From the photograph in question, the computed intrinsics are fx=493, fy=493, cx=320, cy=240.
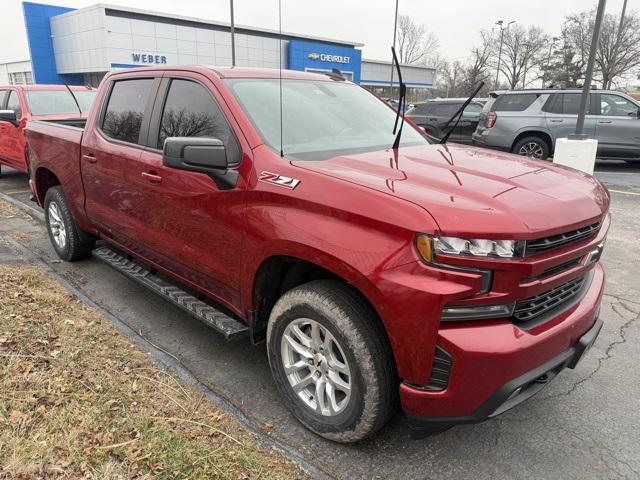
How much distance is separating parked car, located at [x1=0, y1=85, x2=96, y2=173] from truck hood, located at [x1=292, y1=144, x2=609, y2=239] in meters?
7.32

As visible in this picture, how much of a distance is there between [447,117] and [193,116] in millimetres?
12388

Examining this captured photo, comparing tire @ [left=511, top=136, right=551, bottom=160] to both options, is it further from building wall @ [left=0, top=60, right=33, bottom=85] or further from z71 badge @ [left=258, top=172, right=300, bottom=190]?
building wall @ [left=0, top=60, right=33, bottom=85]

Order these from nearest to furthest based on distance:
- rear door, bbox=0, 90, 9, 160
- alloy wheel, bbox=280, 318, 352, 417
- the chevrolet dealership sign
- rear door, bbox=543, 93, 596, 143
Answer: alloy wheel, bbox=280, 318, 352, 417 < rear door, bbox=0, 90, 9, 160 < rear door, bbox=543, 93, 596, 143 < the chevrolet dealership sign

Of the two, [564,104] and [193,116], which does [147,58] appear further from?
[193,116]

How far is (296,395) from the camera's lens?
265 cm

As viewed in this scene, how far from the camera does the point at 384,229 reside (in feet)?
6.81

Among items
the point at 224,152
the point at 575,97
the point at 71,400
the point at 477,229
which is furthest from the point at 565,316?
the point at 575,97

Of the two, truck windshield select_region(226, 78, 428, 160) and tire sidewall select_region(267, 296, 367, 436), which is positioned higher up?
truck windshield select_region(226, 78, 428, 160)

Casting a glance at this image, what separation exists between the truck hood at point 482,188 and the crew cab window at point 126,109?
1799 millimetres

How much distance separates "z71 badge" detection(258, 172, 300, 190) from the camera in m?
2.47

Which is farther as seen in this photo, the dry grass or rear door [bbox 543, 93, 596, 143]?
rear door [bbox 543, 93, 596, 143]

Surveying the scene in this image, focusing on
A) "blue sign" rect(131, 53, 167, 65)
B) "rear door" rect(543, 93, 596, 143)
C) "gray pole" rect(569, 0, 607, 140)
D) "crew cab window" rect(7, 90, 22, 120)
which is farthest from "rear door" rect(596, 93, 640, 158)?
"blue sign" rect(131, 53, 167, 65)

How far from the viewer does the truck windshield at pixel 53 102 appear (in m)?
8.81

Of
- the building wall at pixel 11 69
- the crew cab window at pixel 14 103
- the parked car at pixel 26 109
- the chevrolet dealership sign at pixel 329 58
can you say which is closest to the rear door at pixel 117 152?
the parked car at pixel 26 109
